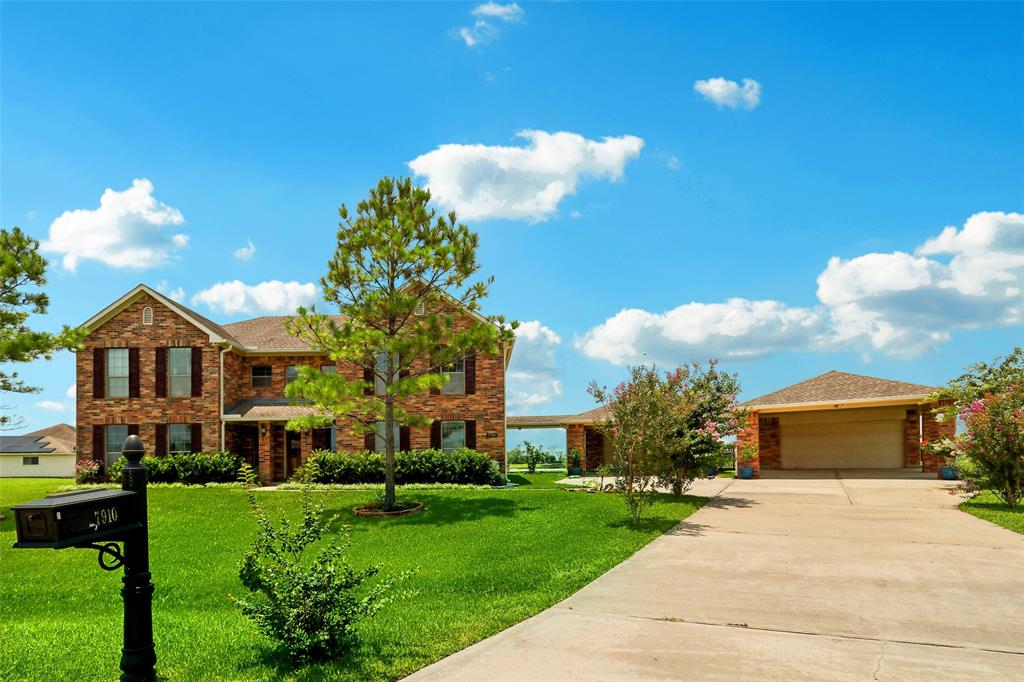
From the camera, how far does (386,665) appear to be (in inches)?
211

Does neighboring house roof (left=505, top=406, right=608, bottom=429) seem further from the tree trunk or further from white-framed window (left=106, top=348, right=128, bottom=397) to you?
white-framed window (left=106, top=348, right=128, bottom=397)

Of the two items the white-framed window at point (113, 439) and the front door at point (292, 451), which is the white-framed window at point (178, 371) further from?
the front door at point (292, 451)

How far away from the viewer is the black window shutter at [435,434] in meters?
24.1

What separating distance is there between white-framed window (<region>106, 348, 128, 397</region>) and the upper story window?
4.31 m

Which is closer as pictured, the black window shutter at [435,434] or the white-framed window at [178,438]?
the black window shutter at [435,434]

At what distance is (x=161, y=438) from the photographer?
24.9m

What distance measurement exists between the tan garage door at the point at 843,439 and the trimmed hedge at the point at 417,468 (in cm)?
1452

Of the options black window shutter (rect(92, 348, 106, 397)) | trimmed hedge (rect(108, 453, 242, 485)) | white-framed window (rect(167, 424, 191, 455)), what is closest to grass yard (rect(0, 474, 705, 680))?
trimmed hedge (rect(108, 453, 242, 485))

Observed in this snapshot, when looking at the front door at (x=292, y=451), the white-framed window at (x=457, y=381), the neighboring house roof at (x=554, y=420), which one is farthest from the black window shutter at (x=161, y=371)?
the neighboring house roof at (x=554, y=420)

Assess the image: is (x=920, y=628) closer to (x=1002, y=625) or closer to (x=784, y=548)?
(x=1002, y=625)

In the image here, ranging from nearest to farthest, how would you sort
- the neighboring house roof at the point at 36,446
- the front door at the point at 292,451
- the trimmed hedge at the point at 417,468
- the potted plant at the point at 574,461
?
the trimmed hedge at the point at 417,468 < the front door at the point at 292,451 < the potted plant at the point at 574,461 < the neighboring house roof at the point at 36,446

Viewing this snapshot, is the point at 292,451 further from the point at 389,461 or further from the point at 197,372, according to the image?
the point at 389,461

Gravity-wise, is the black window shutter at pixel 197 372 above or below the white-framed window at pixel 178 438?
above

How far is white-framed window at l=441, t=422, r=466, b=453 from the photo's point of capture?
24.2 meters
